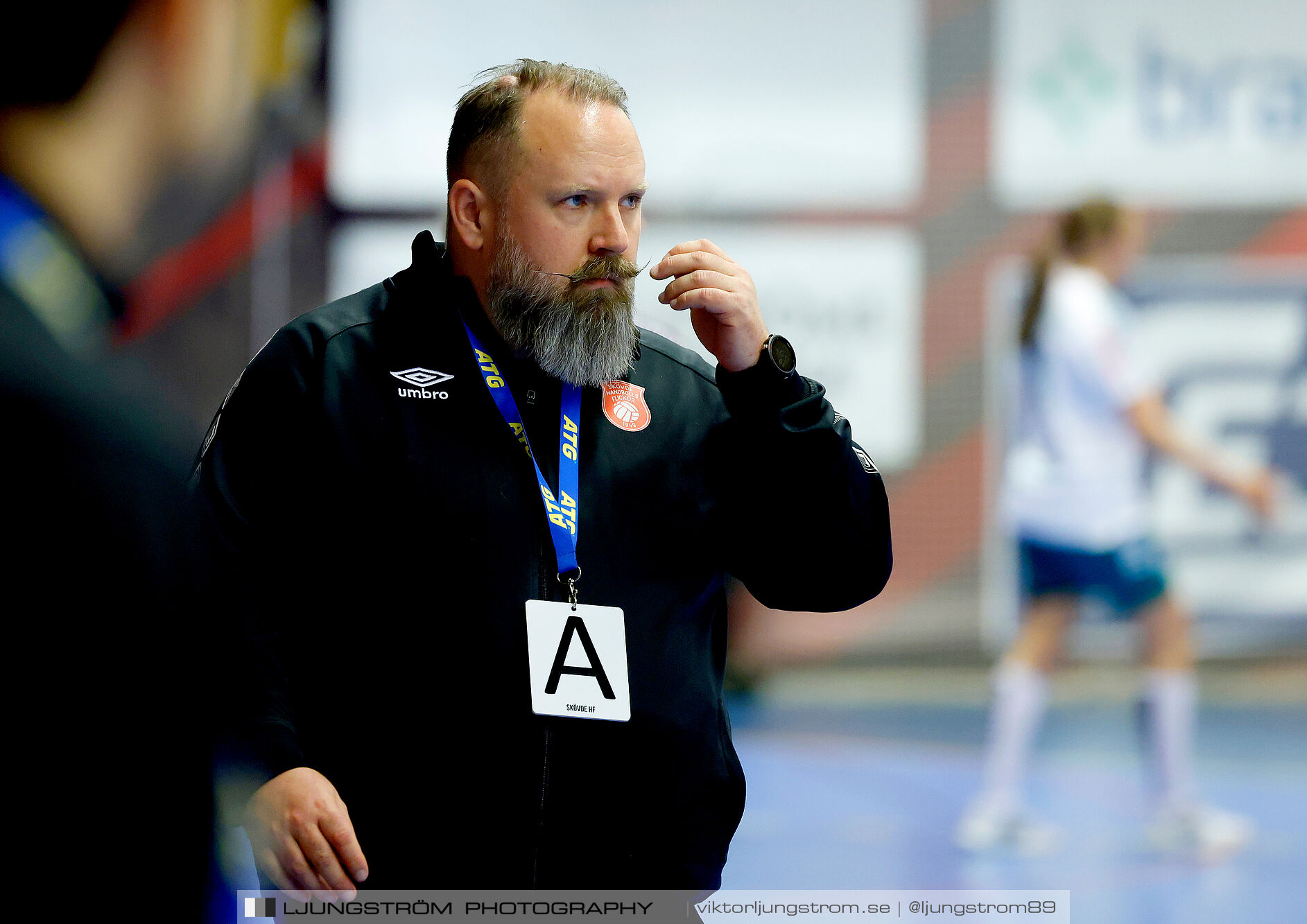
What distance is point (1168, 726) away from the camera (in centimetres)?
530

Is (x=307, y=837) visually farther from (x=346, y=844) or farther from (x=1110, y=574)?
(x=1110, y=574)

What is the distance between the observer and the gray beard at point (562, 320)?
2146 millimetres

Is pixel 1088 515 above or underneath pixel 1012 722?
above

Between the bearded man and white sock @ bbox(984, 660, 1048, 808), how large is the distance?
3.41 m

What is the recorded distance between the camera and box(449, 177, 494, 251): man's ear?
2.26 metres

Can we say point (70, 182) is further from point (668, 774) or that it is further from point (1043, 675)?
point (1043, 675)

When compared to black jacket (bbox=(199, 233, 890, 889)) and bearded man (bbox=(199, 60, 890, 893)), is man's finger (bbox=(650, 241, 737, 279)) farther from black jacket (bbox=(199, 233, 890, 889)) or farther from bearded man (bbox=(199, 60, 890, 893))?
black jacket (bbox=(199, 233, 890, 889))

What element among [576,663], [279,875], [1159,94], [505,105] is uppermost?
[1159,94]

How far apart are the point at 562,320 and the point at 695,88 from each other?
6.91 m

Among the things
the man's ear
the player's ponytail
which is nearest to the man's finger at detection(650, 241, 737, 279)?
the man's ear

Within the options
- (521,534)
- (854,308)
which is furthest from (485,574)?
(854,308)

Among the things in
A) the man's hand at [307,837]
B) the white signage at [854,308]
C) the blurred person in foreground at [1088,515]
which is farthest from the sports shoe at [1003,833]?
the man's hand at [307,837]

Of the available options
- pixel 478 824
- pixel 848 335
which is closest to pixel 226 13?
pixel 478 824

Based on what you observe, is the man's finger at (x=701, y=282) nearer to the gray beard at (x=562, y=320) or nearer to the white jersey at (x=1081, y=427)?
the gray beard at (x=562, y=320)
